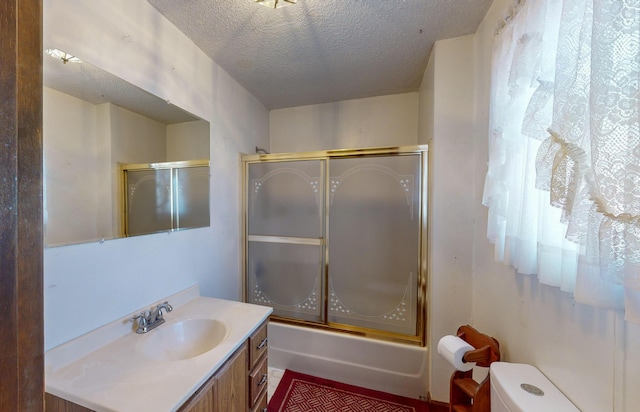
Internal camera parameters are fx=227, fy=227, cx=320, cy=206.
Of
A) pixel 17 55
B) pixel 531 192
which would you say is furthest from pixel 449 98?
pixel 17 55

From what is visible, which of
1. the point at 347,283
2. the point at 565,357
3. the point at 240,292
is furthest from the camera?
the point at 240,292

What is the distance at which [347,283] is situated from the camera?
1.84m

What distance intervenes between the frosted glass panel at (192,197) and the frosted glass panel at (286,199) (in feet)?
1.64

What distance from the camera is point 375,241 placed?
1.77 m

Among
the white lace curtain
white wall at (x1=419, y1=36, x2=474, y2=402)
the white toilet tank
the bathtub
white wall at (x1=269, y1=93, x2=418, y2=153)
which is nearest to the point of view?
the white lace curtain

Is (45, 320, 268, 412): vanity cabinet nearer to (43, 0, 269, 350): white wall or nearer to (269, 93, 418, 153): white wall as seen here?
(43, 0, 269, 350): white wall

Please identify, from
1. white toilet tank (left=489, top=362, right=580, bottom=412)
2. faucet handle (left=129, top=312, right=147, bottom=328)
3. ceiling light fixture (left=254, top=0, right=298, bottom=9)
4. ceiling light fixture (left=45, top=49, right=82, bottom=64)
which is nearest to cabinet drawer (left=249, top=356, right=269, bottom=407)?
faucet handle (left=129, top=312, right=147, bottom=328)

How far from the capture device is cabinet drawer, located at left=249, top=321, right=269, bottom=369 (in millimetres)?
1121

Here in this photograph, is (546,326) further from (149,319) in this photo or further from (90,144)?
(90,144)

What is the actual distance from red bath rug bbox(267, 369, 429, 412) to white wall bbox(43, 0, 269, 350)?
813 mm

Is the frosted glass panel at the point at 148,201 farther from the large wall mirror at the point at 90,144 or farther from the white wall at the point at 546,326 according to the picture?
the white wall at the point at 546,326

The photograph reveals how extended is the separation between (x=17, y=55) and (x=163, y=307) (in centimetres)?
122

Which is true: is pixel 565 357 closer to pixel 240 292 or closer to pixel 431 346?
pixel 431 346

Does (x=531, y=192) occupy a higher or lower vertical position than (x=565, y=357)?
higher
